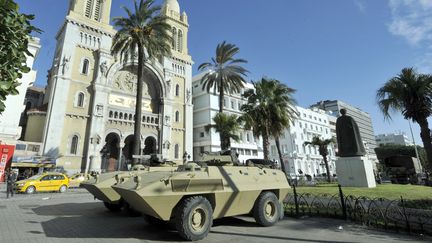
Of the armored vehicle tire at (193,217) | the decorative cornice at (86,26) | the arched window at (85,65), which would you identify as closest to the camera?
the armored vehicle tire at (193,217)

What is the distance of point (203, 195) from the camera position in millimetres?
6621

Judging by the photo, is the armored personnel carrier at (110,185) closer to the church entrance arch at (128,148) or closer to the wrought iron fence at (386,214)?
the wrought iron fence at (386,214)

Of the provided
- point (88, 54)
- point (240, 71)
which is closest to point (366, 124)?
point (240, 71)

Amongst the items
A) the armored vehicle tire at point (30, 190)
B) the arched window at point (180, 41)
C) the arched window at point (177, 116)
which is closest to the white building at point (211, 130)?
the arched window at point (177, 116)

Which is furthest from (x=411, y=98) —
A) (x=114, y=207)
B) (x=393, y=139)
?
(x=393, y=139)

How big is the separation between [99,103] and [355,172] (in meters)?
29.7

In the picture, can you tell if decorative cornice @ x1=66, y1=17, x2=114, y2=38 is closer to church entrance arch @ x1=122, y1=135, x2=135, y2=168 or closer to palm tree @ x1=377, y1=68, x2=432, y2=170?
church entrance arch @ x1=122, y1=135, x2=135, y2=168

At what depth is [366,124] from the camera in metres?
111

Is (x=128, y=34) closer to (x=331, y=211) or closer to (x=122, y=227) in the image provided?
(x=122, y=227)

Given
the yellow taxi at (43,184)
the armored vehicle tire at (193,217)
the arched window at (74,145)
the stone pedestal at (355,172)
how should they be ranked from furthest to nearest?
the arched window at (74,145) < the yellow taxi at (43,184) < the stone pedestal at (355,172) < the armored vehicle tire at (193,217)

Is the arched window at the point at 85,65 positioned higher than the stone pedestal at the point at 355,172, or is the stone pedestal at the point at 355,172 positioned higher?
the arched window at the point at 85,65

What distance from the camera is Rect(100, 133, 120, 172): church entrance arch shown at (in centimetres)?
3325

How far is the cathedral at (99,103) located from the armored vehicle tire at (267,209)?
23.4 meters

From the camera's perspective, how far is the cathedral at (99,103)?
97.7ft
